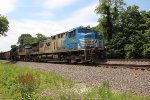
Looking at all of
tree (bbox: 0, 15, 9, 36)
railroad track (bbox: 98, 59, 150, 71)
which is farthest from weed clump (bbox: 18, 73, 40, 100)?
tree (bbox: 0, 15, 9, 36)

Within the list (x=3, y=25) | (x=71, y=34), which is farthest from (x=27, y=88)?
(x=3, y=25)

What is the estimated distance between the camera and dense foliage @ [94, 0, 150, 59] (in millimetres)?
39094

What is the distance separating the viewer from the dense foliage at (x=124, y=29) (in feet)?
128

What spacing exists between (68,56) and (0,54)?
56.6m

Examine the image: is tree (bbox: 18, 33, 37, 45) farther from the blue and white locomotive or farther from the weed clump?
the weed clump

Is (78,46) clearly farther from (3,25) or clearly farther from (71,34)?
(3,25)

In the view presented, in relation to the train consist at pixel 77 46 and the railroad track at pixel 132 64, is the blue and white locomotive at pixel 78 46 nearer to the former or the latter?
the train consist at pixel 77 46

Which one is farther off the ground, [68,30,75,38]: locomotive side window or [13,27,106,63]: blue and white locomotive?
[68,30,75,38]: locomotive side window

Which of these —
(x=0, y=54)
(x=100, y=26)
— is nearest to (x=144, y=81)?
(x=100, y=26)

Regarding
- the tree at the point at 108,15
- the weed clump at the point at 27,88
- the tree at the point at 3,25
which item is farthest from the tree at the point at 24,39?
the weed clump at the point at 27,88

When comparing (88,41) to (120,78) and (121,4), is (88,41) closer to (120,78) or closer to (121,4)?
(120,78)

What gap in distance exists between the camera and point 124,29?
44.5m

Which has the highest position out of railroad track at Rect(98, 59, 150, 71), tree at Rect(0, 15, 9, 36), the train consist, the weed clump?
tree at Rect(0, 15, 9, 36)

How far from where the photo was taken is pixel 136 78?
1561cm
